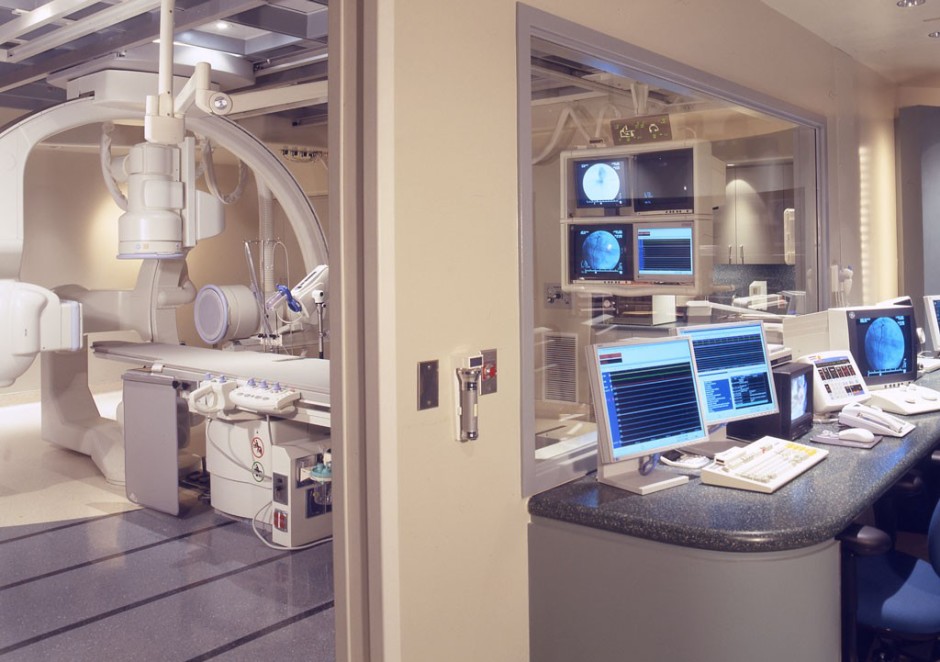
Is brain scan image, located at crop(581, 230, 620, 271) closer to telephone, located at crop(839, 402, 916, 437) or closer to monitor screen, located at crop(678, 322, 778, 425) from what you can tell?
monitor screen, located at crop(678, 322, 778, 425)

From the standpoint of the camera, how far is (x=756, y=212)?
5172 millimetres

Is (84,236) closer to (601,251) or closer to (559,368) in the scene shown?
(601,251)

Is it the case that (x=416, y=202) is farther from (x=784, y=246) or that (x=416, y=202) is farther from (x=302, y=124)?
(x=302, y=124)

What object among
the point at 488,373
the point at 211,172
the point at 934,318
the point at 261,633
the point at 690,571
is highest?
the point at 211,172

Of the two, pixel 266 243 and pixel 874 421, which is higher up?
pixel 266 243

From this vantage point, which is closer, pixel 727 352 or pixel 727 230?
pixel 727 352

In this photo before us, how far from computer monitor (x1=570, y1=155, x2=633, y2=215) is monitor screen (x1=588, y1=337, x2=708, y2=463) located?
1041 millimetres

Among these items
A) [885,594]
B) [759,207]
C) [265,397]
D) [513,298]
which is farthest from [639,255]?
[759,207]

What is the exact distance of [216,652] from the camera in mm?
2844

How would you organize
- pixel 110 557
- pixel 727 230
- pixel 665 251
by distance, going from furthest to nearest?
1. pixel 727 230
2. pixel 110 557
3. pixel 665 251

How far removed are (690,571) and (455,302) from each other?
2.83ft

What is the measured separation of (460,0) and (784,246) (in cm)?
319

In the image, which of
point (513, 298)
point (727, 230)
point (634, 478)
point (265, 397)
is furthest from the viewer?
point (727, 230)

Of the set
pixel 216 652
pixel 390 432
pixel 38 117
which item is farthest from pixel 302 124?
pixel 390 432
